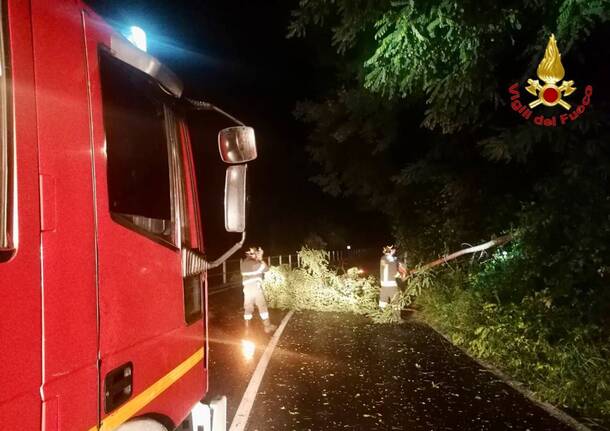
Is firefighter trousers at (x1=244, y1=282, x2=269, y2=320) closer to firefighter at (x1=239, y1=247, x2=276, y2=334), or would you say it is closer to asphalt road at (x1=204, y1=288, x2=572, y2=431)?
firefighter at (x1=239, y1=247, x2=276, y2=334)

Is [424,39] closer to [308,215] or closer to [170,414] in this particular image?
[170,414]

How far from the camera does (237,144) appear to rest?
3.29m

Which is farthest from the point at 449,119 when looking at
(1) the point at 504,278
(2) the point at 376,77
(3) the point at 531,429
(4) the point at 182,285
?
(4) the point at 182,285

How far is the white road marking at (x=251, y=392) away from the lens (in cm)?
554

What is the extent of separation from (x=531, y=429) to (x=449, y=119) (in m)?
4.66

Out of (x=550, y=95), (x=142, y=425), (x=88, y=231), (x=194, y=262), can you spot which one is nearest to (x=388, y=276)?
(x=550, y=95)

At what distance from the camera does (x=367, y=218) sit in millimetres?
65500

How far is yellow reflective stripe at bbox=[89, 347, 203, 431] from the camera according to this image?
84.7 inches

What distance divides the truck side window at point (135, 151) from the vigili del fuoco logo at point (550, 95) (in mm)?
6190

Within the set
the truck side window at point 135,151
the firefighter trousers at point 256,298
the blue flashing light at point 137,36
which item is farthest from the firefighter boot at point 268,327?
the blue flashing light at point 137,36

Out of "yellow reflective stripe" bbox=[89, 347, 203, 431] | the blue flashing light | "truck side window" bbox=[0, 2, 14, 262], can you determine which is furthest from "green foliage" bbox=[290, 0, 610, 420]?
"truck side window" bbox=[0, 2, 14, 262]

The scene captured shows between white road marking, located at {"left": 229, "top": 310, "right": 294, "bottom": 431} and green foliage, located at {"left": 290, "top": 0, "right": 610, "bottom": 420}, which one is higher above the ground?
green foliage, located at {"left": 290, "top": 0, "right": 610, "bottom": 420}

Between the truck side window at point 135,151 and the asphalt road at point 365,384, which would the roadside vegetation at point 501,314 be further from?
the truck side window at point 135,151

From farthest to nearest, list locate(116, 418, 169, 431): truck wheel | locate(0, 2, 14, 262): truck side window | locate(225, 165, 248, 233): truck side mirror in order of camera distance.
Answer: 1. locate(225, 165, 248, 233): truck side mirror
2. locate(116, 418, 169, 431): truck wheel
3. locate(0, 2, 14, 262): truck side window
